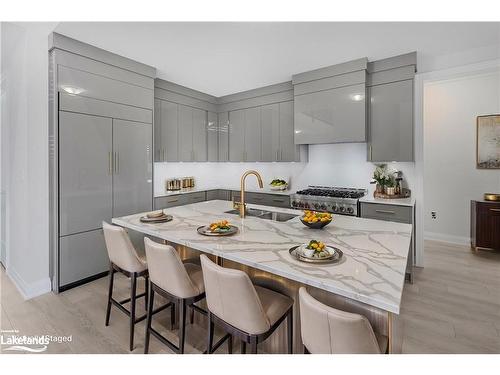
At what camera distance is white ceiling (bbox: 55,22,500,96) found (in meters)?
2.48

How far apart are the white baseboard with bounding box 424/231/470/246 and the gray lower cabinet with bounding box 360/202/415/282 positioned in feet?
5.58

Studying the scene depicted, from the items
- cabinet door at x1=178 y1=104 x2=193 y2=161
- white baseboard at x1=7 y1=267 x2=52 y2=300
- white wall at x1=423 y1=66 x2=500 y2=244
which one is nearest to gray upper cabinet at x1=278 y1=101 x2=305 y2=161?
cabinet door at x1=178 y1=104 x2=193 y2=161

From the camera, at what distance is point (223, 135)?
16.6 feet

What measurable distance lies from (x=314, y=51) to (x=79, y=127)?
105 inches

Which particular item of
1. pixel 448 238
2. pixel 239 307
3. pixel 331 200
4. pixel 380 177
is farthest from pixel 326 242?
pixel 448 238

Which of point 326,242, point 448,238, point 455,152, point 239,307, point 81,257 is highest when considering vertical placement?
point 455,152

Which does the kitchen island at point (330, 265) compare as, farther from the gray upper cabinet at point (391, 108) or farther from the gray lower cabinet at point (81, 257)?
the gray upper cabinet at point (391, 108)

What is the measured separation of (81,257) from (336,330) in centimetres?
290

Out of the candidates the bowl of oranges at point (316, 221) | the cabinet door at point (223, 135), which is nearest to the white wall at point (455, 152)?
the cabinet door at point (223, 135)

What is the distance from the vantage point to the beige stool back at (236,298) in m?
1.22

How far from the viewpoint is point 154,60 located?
3.26 metres

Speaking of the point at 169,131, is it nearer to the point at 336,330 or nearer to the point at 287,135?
the point at 287,135

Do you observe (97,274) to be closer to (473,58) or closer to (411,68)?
(411,68)
